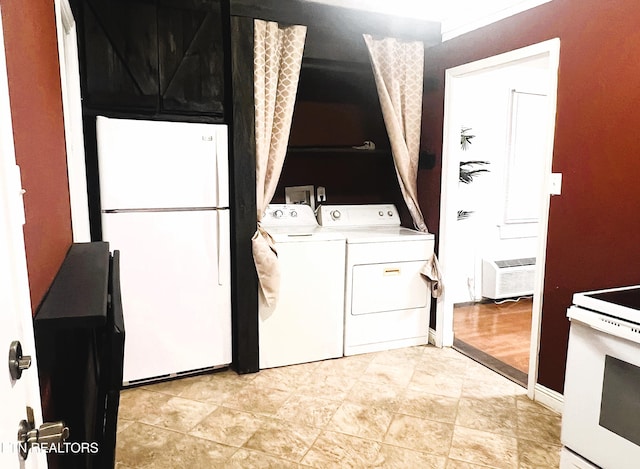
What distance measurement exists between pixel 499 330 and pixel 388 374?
140 centimetres

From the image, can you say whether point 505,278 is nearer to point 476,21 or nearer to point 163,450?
point 476,21

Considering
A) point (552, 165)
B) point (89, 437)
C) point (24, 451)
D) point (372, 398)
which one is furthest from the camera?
point (372, 398)

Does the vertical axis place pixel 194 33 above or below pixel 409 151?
above

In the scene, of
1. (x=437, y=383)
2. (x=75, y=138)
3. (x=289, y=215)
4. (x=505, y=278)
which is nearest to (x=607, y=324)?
(x=437, y=383)

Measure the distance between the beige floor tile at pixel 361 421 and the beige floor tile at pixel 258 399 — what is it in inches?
14.2

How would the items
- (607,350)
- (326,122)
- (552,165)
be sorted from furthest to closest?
(326,122) → (552,165) → (607,350)

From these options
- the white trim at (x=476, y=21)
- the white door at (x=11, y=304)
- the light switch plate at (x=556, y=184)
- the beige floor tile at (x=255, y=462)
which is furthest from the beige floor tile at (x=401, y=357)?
the white door at (x=11, y=304)

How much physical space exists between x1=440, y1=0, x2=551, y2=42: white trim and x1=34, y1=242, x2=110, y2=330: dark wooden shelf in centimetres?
265

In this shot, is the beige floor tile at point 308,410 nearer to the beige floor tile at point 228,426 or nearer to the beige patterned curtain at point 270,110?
the beige floor tile at point 228,426

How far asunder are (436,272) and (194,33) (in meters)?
2.34

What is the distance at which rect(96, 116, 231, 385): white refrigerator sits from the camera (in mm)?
2621

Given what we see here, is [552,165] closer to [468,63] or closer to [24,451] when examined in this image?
[468,63]

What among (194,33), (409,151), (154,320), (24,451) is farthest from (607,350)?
(194,33)

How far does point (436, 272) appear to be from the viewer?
344cm
